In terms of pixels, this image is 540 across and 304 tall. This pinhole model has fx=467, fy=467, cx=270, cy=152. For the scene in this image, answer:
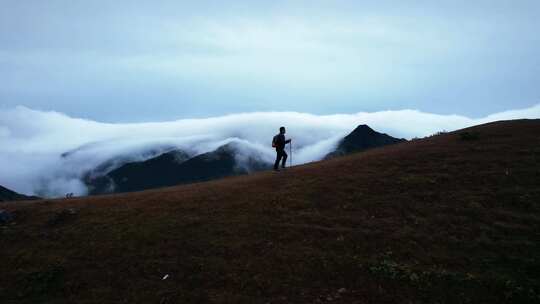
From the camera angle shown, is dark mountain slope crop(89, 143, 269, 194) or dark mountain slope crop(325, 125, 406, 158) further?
dark mountain slope crop(89, 143, 269, 194)

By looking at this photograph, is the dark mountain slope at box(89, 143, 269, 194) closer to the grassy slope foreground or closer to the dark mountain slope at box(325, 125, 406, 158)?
the dark mountain slope at box(325, 125, 406, 158)

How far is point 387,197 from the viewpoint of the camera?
62.7 ft

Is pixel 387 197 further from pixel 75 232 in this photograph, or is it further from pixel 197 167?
pixel 197 167

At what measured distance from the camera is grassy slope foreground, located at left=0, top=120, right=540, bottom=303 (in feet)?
41.3

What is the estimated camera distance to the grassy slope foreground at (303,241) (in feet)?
41.3

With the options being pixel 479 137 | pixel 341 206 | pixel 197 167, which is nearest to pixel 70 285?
pixel 341 206

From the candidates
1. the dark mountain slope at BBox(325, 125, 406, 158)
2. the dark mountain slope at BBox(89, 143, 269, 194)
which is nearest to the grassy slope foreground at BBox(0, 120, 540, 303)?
the dark mountain slope at BBox(325, 125, 406, 158)

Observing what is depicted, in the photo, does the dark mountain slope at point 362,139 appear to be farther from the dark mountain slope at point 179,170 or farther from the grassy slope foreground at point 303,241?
the grassy slope foreground at point 303,241

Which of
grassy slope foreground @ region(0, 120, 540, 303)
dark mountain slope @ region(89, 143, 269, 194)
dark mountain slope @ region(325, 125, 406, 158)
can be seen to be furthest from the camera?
dark mountain slope @ region(89, 143, 269, 194)

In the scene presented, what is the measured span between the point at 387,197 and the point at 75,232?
489 inches

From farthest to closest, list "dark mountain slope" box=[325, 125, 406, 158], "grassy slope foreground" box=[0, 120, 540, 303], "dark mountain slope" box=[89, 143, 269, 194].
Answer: "dark mountain slope" box=[89, 143, 269, 194] → "dark mountain slope" box=[325, 125, 406, 158] → "grassy slope foreground" box=[0, 120, 540, 303]

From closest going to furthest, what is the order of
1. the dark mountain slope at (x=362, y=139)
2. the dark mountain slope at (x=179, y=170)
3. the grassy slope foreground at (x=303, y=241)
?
the grassy slope foreground at (x=303, y=241), the dark mountain slope at (x=362, y=139), the dark mountain slope at (x=179, y=170)

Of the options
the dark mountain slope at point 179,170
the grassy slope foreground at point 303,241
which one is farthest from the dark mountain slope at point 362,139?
the grassy slope foreground at point 303,241

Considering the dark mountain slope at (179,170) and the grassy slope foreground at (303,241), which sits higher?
the grassy slope foreground at (303,241)
